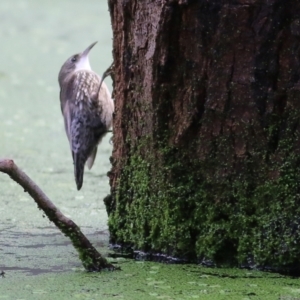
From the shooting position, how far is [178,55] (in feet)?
12.3

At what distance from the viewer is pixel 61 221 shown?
12.2ft

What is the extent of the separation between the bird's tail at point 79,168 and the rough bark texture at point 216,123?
1.35 meters

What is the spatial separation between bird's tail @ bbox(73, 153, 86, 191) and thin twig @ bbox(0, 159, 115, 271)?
1.59m

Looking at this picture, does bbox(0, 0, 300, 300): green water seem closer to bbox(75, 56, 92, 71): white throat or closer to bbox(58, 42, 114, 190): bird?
bbox(58, 42, 114, 190): bird

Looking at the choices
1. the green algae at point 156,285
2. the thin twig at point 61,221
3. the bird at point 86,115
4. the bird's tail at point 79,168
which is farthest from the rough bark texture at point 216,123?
the bird at point 86,115

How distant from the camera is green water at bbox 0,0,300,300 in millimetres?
3543

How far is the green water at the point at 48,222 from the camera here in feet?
11.6

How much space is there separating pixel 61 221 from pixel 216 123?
73 cm

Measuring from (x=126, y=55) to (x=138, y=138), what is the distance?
359mm

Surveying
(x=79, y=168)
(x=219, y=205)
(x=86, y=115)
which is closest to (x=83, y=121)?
(x=86, y=115)

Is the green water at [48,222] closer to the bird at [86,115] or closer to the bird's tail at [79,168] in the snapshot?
the bird's tail at [79,168]

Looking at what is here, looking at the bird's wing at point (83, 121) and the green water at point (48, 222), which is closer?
the green water at point (48, 222)

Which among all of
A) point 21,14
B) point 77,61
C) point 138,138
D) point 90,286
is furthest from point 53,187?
point 21,14

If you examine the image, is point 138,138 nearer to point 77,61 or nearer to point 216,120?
point 216,120
